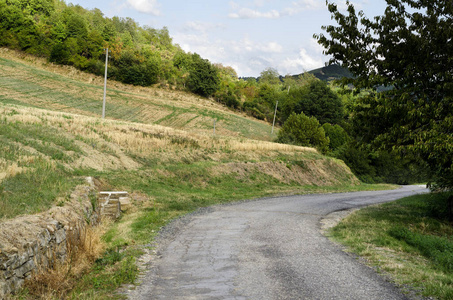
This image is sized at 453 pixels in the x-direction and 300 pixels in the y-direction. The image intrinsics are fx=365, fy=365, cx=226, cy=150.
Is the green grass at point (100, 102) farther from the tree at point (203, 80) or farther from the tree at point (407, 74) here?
the tree at point (407, 74)

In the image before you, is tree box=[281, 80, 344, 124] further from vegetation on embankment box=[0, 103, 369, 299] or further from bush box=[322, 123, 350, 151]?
vegetation on embankment box=[0, 103, 369, 299]

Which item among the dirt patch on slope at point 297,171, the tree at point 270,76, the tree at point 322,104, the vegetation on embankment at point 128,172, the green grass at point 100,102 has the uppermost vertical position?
the tree at point 270,76

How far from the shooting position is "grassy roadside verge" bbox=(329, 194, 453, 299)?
25.1 feet

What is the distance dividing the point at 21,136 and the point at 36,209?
13.4m

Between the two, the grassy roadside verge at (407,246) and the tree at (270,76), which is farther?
the tree at (270,76)

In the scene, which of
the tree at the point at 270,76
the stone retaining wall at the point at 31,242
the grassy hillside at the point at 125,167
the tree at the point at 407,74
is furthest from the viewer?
the tree at the point at 270,76

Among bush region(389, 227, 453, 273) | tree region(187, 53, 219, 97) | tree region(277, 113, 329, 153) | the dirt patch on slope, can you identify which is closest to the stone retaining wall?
bush region(389, 227, 453, 273)

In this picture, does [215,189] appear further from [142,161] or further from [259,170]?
[259,170]

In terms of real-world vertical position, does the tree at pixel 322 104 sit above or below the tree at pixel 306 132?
above

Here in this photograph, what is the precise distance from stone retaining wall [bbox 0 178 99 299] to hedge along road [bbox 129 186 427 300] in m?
1.97

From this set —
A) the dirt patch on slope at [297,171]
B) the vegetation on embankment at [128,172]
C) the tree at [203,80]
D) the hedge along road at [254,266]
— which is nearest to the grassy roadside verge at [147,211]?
the vegetation on embankment at [128,172]

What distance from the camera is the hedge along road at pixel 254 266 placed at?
7.02 metres

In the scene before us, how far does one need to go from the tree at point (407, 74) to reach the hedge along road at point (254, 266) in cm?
559

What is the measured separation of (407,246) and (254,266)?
5980 millimetres
